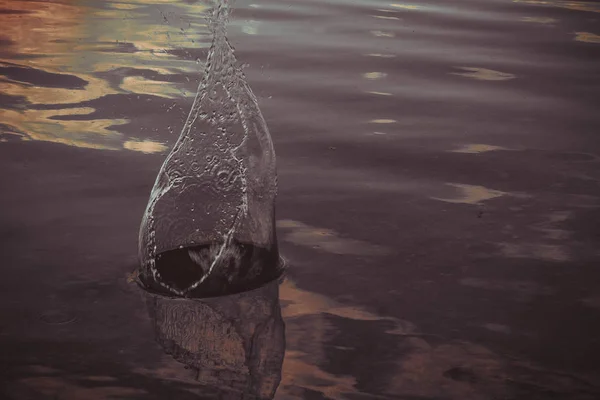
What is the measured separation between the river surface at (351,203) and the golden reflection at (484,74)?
24mm

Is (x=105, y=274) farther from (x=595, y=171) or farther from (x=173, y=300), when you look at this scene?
(x=595, y=171)

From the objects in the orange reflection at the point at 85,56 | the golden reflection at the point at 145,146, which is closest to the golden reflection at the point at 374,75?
the orange reflection at the point at 85,56

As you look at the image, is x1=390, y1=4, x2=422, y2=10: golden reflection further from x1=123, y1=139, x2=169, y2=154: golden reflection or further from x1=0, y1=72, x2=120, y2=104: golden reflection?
x1=123, y1=139, x2=169, y2=154: golden reflection

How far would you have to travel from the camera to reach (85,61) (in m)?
4.98

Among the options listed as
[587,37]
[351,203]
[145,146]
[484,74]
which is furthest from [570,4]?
[351,203]

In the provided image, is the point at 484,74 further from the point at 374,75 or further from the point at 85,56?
the point at 85,56

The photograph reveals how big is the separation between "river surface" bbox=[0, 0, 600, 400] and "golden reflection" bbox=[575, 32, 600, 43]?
0.12 feet

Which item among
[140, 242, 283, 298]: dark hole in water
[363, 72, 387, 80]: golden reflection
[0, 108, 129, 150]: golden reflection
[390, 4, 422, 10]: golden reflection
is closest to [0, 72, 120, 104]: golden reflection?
[0, 108, 129, 150]: golden reflection

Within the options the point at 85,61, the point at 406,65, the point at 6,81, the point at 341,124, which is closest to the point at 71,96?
the point at 6,81

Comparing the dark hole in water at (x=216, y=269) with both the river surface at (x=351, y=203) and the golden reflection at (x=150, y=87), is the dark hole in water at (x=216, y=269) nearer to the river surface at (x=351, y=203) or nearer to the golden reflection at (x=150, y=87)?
the river surface at (x=351, y=203)

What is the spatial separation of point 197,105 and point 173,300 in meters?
0.54

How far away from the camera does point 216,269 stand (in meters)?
2.44

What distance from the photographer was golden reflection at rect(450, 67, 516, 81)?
4.92 m

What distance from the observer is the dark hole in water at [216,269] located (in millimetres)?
2395
